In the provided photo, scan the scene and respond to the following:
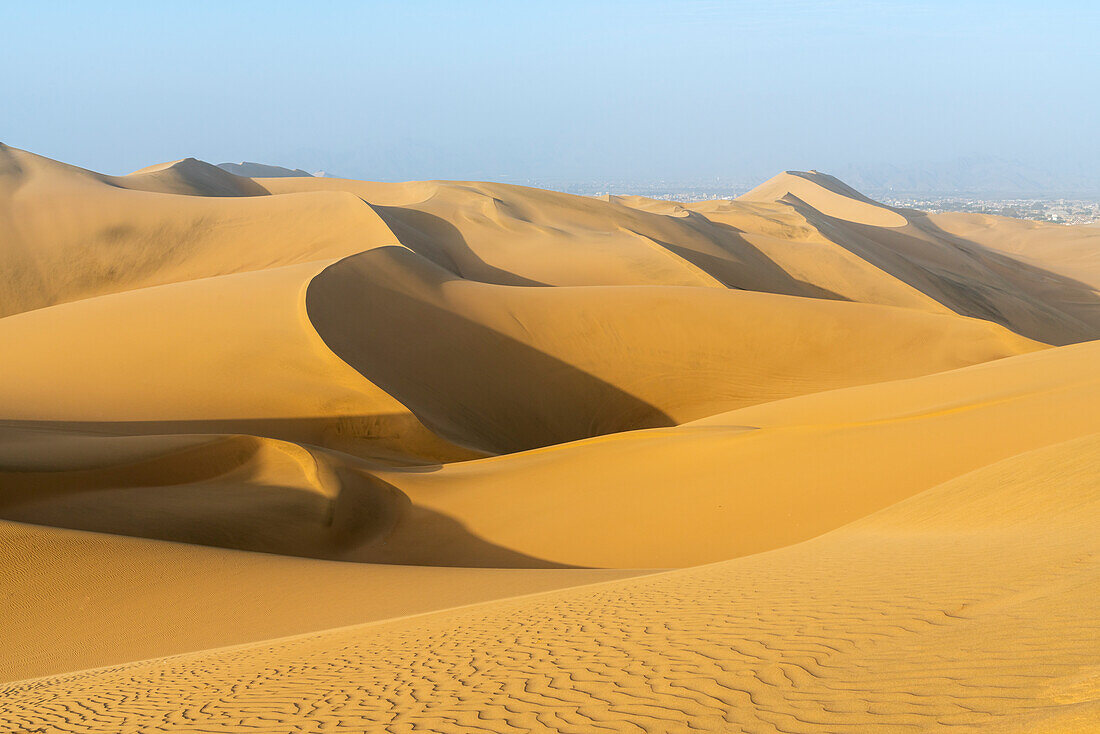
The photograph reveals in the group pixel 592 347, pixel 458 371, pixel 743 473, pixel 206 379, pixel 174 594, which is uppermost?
pixel 592 347

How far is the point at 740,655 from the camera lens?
4.37 m

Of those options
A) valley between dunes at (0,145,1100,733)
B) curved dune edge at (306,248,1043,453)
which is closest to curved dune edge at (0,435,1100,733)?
valley between dunes at (0,145,1100,733)

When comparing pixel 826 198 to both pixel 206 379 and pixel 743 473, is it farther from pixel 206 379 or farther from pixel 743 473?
pixel 743 473

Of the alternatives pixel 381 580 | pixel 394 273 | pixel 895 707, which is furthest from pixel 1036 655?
pixel 394 273

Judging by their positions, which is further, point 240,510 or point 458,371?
point 458,371

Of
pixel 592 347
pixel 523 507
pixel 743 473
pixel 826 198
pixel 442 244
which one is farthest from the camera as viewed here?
pixel 826 198

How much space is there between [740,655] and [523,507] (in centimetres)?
781

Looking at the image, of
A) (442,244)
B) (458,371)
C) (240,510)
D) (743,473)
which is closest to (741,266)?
(442,244)

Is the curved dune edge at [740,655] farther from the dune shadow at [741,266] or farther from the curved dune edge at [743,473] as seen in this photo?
the dune shadow at [741,266]

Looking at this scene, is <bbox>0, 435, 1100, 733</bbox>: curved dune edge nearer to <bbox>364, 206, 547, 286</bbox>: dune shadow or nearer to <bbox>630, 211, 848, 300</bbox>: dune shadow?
<bbox>364, 206, 547, 286</bbox>: dune shadow

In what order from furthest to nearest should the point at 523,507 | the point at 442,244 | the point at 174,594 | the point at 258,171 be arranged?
the point at 258,171
the point at 442,244
the point at 523,507
the point at 174,594

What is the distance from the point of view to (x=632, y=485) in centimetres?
1220

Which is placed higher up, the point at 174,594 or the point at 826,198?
the point at 826,198

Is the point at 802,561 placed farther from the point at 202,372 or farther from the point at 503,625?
the point at 202,372
